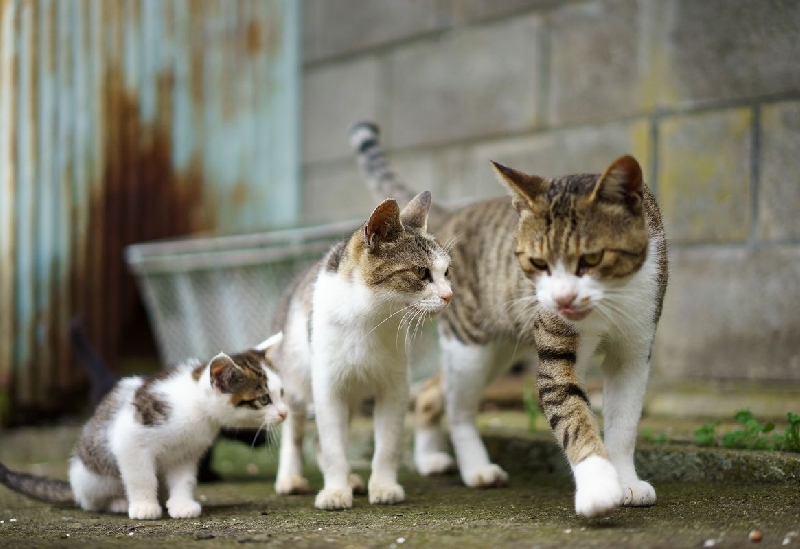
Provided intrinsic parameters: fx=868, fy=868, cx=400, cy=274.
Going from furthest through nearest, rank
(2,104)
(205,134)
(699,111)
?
(205,134) < (2,104) < (699,111)

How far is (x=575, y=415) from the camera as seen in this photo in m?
2.69

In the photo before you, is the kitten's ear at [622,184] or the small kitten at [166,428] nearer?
the kitten's ear at [622,184]

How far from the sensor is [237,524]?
2.76 meters

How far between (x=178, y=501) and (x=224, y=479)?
1.04 metres

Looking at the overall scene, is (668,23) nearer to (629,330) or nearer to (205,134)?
(629,330)

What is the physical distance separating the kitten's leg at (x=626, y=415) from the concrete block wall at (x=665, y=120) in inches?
66.3

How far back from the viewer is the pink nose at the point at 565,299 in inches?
99.9

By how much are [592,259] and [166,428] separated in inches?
62.1

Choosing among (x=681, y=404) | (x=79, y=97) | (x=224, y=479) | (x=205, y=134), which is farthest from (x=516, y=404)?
(x=79, y=97)

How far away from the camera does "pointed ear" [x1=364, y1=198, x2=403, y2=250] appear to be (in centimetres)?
301

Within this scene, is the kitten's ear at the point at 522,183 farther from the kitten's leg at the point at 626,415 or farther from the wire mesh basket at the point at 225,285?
the wire mesh basket at the point at 225,285

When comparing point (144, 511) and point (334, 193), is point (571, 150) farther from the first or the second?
point (144, 511)

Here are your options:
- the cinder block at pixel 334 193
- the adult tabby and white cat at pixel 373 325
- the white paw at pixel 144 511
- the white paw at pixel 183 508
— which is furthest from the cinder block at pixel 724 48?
the white paw at pixel 144 511

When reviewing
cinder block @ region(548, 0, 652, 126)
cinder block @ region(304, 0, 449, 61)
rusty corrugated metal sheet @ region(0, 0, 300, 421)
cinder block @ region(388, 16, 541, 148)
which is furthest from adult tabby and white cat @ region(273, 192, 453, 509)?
rusty corrugated metal sheet @ region(0, 0, 300, 421)
